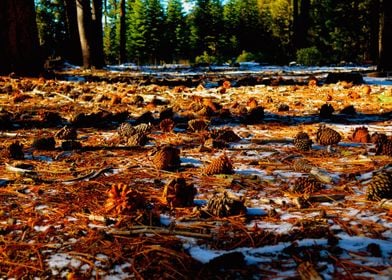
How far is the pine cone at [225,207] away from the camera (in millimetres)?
1848

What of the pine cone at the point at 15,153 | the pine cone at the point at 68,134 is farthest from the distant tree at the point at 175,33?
the pine cone at the point at 15,153

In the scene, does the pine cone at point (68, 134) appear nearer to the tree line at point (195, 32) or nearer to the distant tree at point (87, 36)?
the tree line at point (195, 32)

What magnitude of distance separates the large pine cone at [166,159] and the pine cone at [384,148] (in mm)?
1327

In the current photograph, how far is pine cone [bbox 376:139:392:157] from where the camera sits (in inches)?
110

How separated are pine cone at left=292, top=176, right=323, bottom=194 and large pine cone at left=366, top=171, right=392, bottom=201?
0.26 m

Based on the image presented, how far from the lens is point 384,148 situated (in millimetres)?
2814

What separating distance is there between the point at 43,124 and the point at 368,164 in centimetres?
305

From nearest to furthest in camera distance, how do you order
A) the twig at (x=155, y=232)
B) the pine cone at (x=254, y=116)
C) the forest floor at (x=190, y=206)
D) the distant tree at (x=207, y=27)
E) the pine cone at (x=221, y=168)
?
the forest floor at (x=190, y=206)
the twig at (x=155, y=232)
the pine cone at (x=221, y=168)
the pine cone at (x=254, y=116)
the distant tree at (x=207, y=27)

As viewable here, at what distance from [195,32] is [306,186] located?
4575 cm

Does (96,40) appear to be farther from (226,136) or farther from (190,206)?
(190,206)

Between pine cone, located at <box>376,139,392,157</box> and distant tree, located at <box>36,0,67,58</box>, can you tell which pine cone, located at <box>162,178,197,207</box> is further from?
distant tree, located at <box>36,0,67,58</box>

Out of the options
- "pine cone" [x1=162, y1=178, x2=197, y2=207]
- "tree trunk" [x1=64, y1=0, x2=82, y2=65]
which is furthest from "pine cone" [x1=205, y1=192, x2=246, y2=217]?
"tree trunk" [x1=64, y1=0, x2=82, y2=65]

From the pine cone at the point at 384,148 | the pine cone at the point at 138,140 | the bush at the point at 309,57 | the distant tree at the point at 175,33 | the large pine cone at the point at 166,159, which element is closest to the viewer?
the large pine cone at the point at 166,159

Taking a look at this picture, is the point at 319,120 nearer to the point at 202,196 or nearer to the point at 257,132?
the point at 257,132
